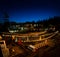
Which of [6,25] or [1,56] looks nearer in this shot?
[1,56]

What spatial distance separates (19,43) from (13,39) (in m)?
1.39

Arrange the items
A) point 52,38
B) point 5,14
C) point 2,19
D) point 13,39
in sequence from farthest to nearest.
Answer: point 5,14, point 2,19, point 52,38, point 13,39

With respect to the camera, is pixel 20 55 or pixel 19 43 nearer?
pixel 20 55

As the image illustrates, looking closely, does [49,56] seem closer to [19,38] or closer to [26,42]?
[26,42]

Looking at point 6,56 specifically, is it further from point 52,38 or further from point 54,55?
point 52,38

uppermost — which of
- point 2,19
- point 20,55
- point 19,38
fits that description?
point 2,19

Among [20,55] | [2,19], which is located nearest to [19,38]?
[20,55]

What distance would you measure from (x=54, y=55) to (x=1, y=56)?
2.93m

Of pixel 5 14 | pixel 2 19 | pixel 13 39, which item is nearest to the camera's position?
pixel 13 39

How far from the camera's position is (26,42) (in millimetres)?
12719

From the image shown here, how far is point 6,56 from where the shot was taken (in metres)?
7.68

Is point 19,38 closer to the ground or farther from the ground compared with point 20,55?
farther from the ground

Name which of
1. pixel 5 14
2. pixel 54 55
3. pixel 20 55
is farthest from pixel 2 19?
pixel 54 55

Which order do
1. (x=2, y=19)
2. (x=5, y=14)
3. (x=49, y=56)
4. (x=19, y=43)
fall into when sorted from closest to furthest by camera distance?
(x=49, y=56) < (x=19, y=43) < (x=2, y=19) < (x=5, y=14)
